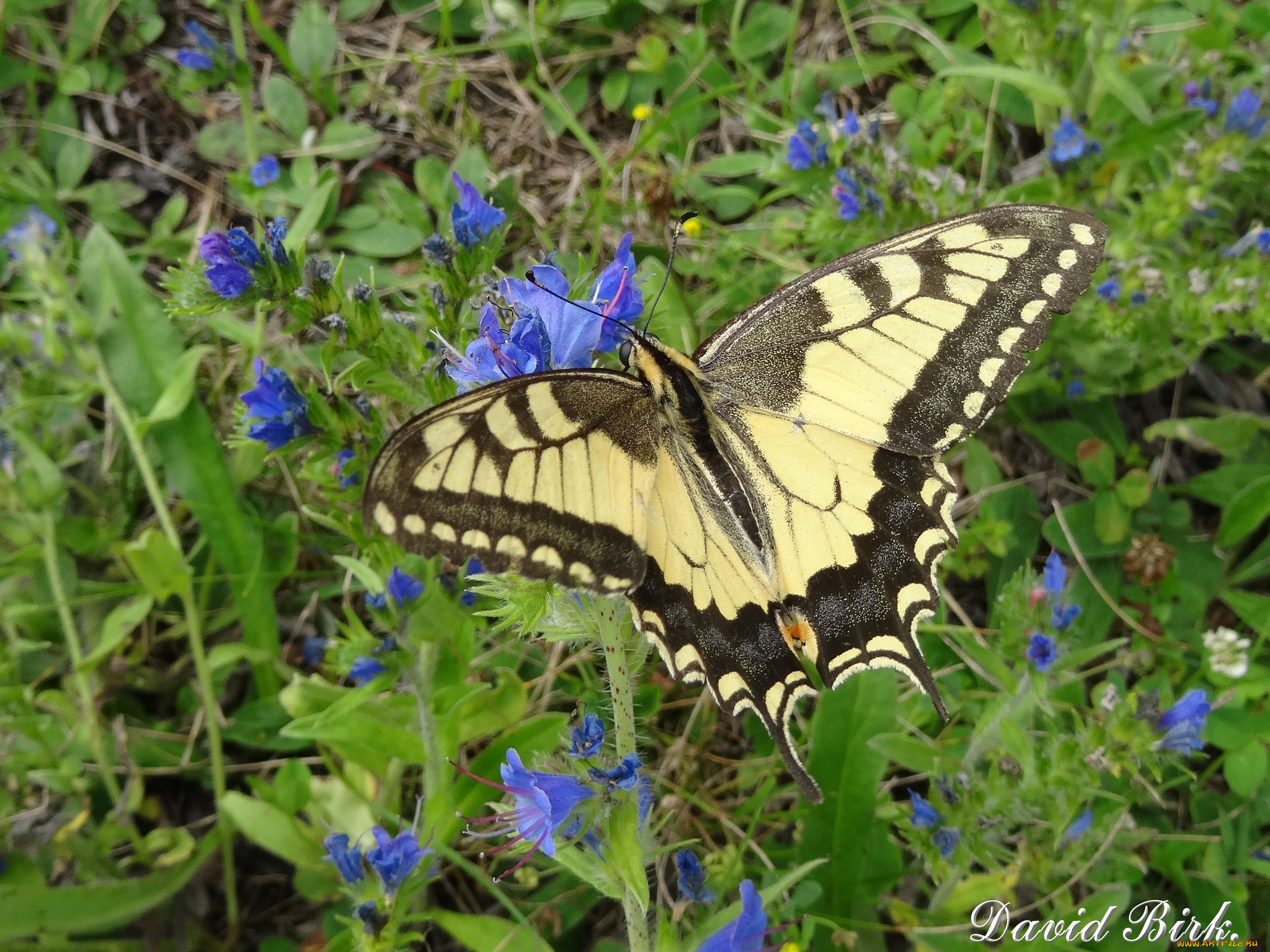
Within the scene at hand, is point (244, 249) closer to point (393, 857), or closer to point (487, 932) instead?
point (393, 857)

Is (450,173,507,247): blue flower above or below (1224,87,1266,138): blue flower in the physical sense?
below

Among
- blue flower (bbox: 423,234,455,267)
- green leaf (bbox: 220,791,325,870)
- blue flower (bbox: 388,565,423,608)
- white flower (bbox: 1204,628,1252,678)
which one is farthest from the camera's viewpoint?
white flower (bbox: 1204,628,1252,678)

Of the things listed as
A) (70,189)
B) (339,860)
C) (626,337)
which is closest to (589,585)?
(626,337)

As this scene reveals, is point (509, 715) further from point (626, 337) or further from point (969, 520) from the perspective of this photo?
point (969, 520)

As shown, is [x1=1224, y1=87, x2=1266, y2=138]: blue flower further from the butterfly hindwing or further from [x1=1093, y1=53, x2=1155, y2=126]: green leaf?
the butterfly hindwing

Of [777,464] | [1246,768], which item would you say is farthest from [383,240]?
[1246,768]

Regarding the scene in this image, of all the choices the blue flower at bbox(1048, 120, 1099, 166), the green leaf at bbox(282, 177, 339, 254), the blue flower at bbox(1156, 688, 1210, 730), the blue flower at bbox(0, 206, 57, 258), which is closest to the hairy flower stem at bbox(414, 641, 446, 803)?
the green leaf at bbox(282, 177, 339, 254)

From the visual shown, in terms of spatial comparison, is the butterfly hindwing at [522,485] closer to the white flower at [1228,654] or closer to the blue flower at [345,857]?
the blue flower at [345,857]
